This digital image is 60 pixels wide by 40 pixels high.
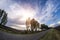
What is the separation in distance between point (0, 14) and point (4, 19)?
374 cm

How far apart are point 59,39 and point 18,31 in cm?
1686

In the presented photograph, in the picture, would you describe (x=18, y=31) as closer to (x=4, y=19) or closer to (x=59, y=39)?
(x=59, y=39)

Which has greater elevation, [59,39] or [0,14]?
[0,14]

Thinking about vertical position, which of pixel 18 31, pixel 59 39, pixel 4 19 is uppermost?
pixel 4 19

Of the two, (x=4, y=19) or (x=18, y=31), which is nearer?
(x=18, y=31)

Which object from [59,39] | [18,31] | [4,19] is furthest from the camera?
[4,19]

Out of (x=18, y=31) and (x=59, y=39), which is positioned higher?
(x=18, y=31)

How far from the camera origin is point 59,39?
18.9 m

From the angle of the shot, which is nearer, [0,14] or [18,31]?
[18,31]

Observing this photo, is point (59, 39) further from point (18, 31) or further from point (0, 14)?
point (0, 14)

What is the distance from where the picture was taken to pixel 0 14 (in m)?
63.3

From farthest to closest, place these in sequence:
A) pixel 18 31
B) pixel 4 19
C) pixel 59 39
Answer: pixel 4 19
pixel 18 31
pixel 59 39

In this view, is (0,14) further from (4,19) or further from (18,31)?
(18,31)

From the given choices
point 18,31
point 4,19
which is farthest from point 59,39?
point 4,19
